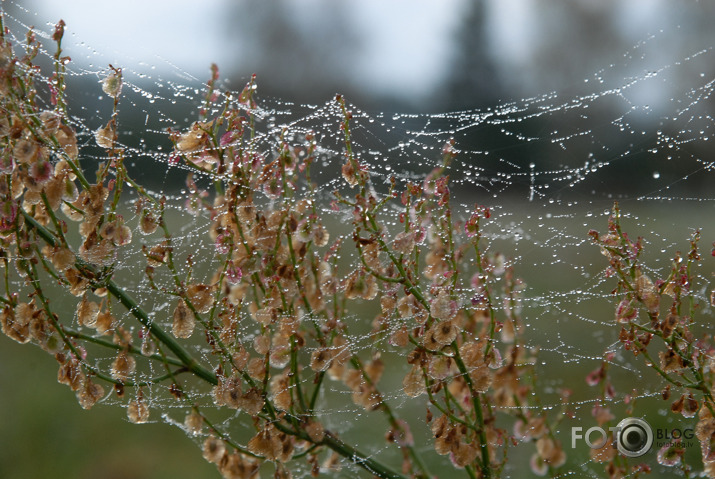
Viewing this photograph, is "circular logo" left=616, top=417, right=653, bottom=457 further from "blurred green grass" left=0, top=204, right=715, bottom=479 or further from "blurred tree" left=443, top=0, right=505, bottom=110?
"blurred tree" left=443, top=0, right=505, bottom=110

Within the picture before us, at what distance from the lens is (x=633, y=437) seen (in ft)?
1.99

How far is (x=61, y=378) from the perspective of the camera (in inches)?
21.5

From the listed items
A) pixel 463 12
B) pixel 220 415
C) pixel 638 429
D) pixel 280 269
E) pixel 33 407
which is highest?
pixel 463 12

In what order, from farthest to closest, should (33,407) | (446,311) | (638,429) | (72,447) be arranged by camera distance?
1. (33,407)
2. (72,447)
3. (638,429)
4. (446,311)

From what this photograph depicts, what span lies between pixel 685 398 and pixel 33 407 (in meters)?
1.75

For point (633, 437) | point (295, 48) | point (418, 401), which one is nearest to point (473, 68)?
point (295, 48)

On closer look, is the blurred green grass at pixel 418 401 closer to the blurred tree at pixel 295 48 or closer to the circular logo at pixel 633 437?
the circular logo at pixel 633 437

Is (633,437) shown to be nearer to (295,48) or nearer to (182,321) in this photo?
(182,321)

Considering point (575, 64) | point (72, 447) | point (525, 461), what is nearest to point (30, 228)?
point (525, 461)

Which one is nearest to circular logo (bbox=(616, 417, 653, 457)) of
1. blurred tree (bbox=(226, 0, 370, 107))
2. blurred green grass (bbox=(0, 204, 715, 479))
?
blurred green grass (bbox=(0, 204, 715, 479))

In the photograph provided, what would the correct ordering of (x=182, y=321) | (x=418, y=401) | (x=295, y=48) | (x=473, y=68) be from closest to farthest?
1. (x=182, y=321)
2. (x=418, y=401)
3. (x=473, y=68)
4. (x=295, y=48)

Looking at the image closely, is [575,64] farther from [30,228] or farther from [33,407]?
[30,228]

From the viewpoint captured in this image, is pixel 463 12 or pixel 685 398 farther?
pixel 463 12

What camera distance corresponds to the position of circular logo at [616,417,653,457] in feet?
1.96
